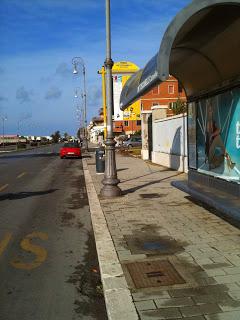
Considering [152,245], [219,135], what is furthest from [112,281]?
[219,135]

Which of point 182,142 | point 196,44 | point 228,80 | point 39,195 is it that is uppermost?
point 196,44

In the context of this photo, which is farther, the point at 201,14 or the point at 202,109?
the point at 202,109

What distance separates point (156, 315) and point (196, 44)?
675cm

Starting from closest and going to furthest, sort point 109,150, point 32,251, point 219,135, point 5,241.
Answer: point 32,251 → point 5,241 → point 219,135 → point 109,150

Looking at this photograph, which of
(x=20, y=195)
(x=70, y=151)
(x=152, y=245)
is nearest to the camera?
(x=152, y=245)

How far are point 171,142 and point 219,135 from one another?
11.6m

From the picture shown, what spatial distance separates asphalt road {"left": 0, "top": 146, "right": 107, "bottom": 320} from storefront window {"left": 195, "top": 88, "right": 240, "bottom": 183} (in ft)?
10.7

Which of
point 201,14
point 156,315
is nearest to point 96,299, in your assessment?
point 156,315

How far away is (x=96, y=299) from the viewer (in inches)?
206

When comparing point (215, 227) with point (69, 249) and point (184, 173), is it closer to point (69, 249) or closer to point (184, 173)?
point (69, 249)

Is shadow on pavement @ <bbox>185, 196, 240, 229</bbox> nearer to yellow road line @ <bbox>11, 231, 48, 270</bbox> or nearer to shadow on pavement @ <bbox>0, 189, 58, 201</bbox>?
yellow road line @ <bbox>11, 231, 48, 270</bbox>

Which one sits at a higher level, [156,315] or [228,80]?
[228,80]

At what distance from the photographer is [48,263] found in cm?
667

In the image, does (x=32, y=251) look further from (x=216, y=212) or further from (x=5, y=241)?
(x=216, y=212)
